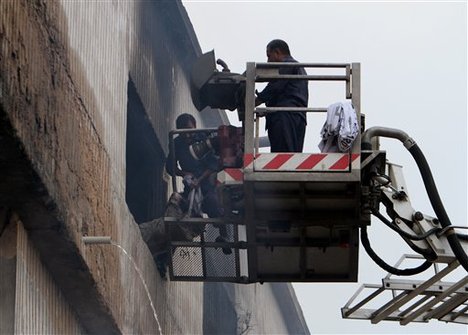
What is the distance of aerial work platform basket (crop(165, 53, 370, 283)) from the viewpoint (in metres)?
11.1

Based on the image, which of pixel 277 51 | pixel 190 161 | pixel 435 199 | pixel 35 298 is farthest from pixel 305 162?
pixel 190 161

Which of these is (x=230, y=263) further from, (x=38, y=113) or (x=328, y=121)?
(x=38, y=113)

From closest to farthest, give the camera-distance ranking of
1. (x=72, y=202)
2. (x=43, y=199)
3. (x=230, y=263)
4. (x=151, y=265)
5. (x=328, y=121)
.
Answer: (x=43, y=199), (x=72, y=202), (x=328, y=121), (x=230, y=263), (x=151, y=265)

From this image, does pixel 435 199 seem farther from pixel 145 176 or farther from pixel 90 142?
pixel 145 176

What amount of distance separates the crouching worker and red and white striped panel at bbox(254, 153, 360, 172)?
5.20 ft

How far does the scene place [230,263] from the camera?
13.4m

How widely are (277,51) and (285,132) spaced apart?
0.94 meters

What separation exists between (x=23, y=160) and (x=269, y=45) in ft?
12.7

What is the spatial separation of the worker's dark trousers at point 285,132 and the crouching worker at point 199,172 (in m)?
1.22

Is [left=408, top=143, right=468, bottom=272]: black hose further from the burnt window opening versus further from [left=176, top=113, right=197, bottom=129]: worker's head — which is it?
the burnt window opening

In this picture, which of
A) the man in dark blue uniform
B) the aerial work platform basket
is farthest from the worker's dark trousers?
the aerial work platform basket

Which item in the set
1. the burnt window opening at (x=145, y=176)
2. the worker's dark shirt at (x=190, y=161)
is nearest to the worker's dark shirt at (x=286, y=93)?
the worker's dark shirt at (x=190, y=161)

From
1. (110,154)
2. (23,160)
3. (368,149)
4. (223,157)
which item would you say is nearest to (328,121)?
(368,149)

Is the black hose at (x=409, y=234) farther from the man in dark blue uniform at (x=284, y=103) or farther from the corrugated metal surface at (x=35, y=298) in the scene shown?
the corrugated metal surface at (x=35, y=298)
